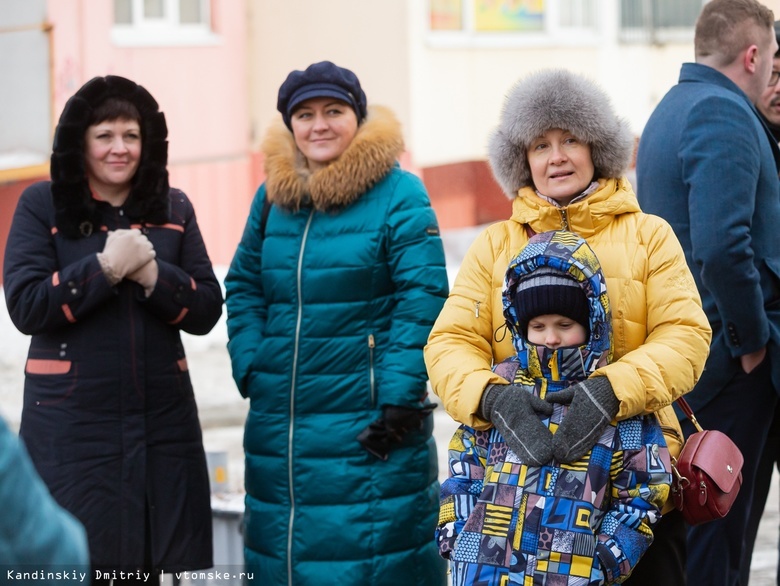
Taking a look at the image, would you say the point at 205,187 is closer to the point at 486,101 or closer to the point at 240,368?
the point at 486,101

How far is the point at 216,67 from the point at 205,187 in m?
1.44

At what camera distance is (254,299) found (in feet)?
14.6

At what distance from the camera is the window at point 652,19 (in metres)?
17.0

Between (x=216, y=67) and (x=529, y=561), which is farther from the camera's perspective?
(x=216, y=67)

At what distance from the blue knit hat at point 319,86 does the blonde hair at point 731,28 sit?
3.95ft

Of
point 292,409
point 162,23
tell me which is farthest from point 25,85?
point 292,409

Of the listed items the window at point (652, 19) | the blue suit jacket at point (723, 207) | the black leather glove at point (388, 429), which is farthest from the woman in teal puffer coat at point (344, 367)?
the window at point (652, 19)

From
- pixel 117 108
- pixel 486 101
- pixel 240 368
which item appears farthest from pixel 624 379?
pixel 486 101

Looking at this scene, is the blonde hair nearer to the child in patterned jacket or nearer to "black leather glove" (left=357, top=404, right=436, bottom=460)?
the child in patterned jacket

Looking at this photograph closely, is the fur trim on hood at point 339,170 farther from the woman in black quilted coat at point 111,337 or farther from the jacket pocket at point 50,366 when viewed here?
the jacket pocket at point 50,366

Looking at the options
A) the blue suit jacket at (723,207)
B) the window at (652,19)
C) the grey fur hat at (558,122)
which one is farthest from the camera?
the window at (652,19)

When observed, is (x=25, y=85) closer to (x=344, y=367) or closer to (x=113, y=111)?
(x=113, y=111)

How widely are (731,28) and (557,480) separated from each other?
1917 mm

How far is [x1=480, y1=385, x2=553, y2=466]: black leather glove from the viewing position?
126 inches
